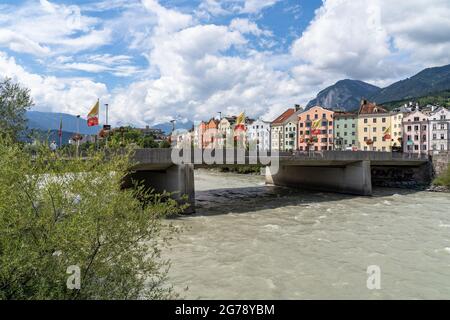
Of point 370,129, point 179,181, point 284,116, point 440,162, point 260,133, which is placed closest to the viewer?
point 179,181

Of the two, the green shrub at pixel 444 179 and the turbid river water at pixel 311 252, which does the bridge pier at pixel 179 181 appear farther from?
the green shrub at pixel 444 179

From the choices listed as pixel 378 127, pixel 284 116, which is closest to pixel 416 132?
pixel 378 127

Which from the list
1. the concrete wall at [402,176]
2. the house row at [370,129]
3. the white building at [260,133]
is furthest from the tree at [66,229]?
the white building at [260,133]

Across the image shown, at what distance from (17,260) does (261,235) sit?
1830 cm

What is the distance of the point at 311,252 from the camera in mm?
19203

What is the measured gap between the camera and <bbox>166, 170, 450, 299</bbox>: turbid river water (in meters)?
13.9

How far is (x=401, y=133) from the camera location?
90000mm

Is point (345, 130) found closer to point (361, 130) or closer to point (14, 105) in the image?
point (361, 130)

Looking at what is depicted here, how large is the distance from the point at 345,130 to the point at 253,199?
66.6 meters

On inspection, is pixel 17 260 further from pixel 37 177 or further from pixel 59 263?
pixel 37 177

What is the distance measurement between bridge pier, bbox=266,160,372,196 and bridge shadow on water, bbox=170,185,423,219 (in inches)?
51.2

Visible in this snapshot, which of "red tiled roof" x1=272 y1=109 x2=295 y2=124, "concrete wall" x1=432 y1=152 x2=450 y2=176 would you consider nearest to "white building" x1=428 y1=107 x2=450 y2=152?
"concrete wall" x1=432 y1=152 x2=450 y2=176

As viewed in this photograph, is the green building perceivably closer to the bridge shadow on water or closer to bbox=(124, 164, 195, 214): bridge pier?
the bridge shadow on water

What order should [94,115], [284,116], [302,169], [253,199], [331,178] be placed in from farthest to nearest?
[284,116] → [302,169] → [331,178] → [253,199] → [94,115]
